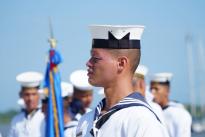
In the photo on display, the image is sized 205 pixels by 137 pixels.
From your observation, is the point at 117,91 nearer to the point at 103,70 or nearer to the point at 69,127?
the point at 103,70

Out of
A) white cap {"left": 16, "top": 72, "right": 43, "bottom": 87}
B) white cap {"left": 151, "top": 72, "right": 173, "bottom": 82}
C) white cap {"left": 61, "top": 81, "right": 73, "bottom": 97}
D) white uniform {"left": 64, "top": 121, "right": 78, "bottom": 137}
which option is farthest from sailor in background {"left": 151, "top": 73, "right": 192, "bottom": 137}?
white uniform {"left": 64, "top": 121, "right": 78, "bottom": 137}

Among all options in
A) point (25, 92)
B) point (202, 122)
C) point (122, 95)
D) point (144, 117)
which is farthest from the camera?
point (202, 122)

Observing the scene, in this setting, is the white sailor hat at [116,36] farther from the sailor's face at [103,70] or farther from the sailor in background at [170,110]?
the sailor in background at [170,110]

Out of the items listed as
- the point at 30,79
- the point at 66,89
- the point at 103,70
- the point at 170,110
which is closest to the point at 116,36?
the point at 103,70

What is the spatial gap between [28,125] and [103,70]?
19.3ft

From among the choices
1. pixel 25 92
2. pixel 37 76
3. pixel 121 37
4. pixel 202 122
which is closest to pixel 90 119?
pixel 121 37

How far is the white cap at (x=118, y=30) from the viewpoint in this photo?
4.53 metres

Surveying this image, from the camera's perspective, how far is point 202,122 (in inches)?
2869

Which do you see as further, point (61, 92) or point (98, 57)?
point (61, 92)

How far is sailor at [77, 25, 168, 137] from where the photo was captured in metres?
4.21

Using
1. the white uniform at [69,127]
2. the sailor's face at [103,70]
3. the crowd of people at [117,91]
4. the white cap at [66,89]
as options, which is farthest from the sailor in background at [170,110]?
the sailor's face at [103,70]

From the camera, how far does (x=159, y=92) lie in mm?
11023

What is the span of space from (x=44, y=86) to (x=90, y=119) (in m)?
4.95

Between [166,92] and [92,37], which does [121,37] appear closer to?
[92,37]
